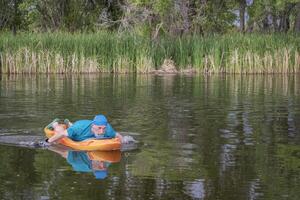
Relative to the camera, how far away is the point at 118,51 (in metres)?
30.3

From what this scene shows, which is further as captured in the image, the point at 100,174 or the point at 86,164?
the point at 86,164

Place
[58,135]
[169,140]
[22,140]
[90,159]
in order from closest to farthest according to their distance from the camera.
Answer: [90,159] → [58,135] → [22,140] → [169,140]

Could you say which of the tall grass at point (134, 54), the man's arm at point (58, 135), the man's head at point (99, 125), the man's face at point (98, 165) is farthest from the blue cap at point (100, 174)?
the tall grass at point (134, 54)

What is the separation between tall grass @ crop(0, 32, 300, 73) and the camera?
97.2 ft

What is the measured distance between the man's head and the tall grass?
1833cm

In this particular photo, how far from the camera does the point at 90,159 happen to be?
35.6 feet

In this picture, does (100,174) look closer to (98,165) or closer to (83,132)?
(98,165)

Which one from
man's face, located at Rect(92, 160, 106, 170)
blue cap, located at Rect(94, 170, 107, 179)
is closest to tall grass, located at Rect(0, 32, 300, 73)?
man's face, located at Rect(92, 160, 106, 170)

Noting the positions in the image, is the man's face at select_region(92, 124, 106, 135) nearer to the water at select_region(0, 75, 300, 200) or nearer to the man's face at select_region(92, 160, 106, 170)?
the water at select_region(0, 75, 300, 200)

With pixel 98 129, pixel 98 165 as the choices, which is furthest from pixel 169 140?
pixel 98 165

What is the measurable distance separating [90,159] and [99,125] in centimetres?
74

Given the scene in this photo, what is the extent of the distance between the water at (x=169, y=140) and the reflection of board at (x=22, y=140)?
0.44 meters

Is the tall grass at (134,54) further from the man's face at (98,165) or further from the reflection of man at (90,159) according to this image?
the man's face at (98,165)

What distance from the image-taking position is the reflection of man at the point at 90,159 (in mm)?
9828
